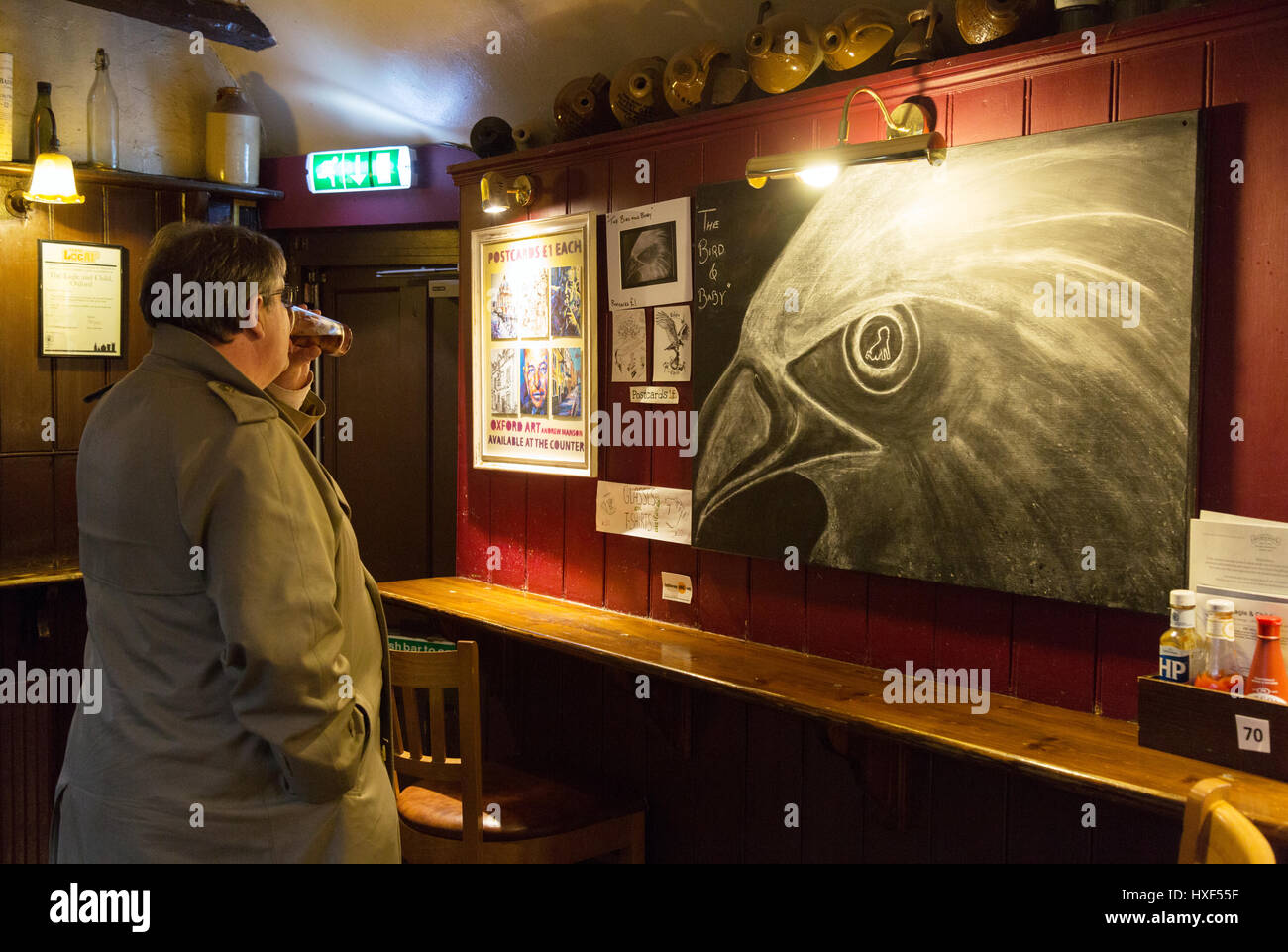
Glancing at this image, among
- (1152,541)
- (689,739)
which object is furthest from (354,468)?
(1152,541)

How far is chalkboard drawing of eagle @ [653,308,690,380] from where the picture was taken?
2.95 metres

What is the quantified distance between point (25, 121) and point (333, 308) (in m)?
1.26

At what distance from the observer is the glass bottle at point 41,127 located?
3.70m

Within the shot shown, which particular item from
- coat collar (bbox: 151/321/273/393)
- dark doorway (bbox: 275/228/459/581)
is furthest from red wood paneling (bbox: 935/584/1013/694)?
dark doorway (bbox: 275/228/459/581)

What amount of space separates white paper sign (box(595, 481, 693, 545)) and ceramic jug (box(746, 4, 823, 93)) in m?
1.15

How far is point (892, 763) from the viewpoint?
2.41 m

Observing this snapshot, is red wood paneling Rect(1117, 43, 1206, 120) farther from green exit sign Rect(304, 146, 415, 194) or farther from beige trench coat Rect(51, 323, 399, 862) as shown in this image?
green exit sign Rect(304, 146, 415, 194)

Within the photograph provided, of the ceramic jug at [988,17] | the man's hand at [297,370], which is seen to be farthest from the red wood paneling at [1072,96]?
the man's hand at [297,370]

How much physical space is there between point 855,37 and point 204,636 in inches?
76.5

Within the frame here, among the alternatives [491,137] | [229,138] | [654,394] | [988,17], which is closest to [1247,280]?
[988,17]

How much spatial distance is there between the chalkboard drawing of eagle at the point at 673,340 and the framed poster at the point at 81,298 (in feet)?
7.54

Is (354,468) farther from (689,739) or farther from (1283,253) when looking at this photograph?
(1283,253)

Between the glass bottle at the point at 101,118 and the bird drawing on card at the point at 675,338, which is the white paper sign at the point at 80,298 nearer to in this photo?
the glass bottle at the point at 101,118

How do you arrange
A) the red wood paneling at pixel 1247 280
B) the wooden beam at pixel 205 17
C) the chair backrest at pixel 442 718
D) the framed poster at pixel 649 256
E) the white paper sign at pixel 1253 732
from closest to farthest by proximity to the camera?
1. the white paper sign at pixel 1253 732
2. the red wood paneling at pixel 1247 280
3. the chair backrest at pixel 442 718
4. the framed poster at pixel 649 256
5. the wooden beam at pixel 205 17
